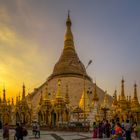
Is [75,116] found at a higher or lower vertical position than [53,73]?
lower

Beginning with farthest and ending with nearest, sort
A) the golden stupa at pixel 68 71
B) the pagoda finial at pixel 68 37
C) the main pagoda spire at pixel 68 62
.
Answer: the pagoda finial at pixel 68 37 → the main pagoda spire at pixel 68 62 → the golden stupa at pixel 68 71

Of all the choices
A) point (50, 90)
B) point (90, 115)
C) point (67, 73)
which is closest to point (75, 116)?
point (90, 115)

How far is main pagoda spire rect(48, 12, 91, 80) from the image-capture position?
92694 mm

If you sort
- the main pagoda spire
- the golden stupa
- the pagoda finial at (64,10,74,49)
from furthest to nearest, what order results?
the pagoda finial at (64,10,74,49)
the main pagoda spire
the golden stupa

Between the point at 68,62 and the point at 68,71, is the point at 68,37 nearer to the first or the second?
the point at 68,62

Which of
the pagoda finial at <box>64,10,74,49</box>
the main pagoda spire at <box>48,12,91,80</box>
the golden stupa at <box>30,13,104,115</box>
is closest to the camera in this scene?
the golden stupa at <box>30,13,104,115</box>

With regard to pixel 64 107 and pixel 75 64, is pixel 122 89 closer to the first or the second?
pixel 64 107

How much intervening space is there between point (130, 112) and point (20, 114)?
19044 millimetres

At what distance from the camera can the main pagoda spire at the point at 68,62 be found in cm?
9269

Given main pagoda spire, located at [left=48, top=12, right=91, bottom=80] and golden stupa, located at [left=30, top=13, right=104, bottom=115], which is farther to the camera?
main pagoda spire, located at [left=48, top=12, right=91, bottom=80]

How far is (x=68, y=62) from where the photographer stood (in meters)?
92.8

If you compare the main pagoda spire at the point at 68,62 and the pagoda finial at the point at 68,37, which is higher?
the pagoda finial at the point at 68,37

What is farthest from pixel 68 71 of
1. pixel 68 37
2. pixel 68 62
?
pixel 68 37

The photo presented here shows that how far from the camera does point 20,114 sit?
61969 mm
